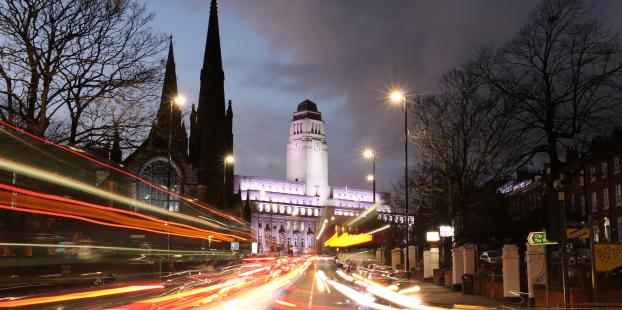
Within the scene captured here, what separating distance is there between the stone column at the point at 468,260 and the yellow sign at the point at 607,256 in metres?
12.2

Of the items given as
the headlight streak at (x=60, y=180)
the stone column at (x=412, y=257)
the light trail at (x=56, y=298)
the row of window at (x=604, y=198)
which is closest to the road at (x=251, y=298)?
the light trail at (x=56, y=298)

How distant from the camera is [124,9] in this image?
26016 mm

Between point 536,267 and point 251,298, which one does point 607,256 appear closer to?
point 536,267

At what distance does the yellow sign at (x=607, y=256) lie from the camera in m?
15.1

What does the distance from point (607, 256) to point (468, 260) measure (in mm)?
12540

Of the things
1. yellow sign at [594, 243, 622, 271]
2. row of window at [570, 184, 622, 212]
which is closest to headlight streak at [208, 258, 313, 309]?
yellow sign at [594, 243, 622, 271]

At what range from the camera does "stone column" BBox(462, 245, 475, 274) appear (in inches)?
1082

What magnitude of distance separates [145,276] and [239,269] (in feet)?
22.7

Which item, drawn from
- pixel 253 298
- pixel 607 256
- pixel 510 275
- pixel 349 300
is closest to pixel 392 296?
pixel 349 300

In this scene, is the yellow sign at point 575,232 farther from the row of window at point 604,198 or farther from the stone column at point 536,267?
the row of window at point 604,198

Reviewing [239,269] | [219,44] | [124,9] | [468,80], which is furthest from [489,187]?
[219,44]

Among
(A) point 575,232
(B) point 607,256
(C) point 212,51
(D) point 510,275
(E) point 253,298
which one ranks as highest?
(C) point 212,51

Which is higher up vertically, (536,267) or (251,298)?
(536,267)

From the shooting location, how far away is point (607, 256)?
15305 millimetres
